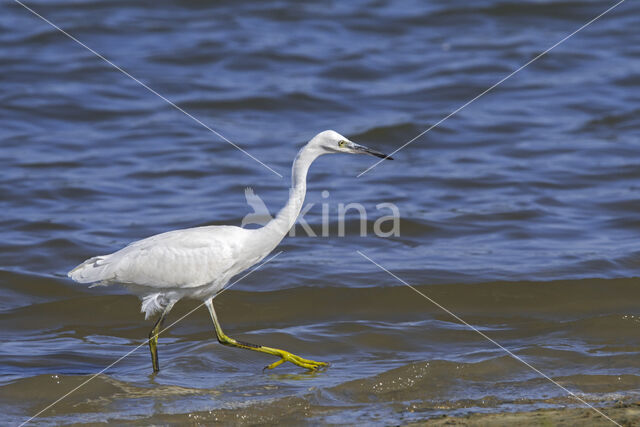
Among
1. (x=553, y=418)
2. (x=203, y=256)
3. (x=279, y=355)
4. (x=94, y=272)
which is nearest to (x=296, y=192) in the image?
(x=203, y=256)

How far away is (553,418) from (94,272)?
3.89 m

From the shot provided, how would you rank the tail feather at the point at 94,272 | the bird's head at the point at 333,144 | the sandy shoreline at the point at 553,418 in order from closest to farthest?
the sandy shoreline at the point at 553,418, the bird's head at the point at 333,144, the tail feather at the point at 94,272

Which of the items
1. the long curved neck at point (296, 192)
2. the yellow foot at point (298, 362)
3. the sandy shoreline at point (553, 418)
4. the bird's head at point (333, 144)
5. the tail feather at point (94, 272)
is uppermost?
the bird's head at point (333, 144)

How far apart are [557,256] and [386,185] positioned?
344 centimetres

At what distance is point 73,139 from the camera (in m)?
14.6

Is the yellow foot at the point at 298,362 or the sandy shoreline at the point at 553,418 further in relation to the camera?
the yellow foot at the point at 298,362

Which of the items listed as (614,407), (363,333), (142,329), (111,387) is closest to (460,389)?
(614,407)

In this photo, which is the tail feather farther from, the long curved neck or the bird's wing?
the long curved neck

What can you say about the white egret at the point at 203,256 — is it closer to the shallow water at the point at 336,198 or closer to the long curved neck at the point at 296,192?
the long curved neck at the point at 296,192

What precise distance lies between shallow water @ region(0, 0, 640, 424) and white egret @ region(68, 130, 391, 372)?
712 millimetres

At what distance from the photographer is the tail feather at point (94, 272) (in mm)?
7249

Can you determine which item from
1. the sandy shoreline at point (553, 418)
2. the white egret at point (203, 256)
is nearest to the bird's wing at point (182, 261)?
the white egret at point (203, 256)

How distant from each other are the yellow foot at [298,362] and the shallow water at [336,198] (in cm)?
10

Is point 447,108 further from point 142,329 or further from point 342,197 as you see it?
point 142,329
